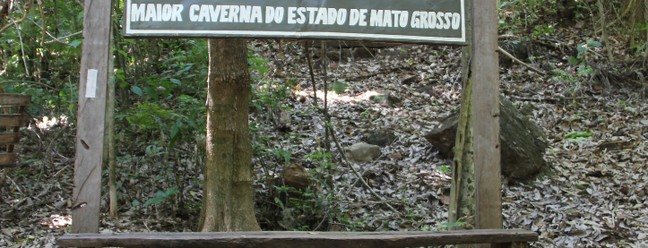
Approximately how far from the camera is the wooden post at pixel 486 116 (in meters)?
4.26

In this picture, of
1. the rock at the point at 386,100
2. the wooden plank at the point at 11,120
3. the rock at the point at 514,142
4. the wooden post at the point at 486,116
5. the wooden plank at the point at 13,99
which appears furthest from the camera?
the rock at the point at 386,100

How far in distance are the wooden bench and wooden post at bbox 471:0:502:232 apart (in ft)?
0.54

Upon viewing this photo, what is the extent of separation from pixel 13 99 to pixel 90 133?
9.72ft

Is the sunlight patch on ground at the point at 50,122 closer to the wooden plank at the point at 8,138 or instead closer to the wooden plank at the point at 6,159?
the wooden plank at the point at 8,138

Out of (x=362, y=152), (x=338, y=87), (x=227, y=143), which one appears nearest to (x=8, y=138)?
(x=227, y=143)

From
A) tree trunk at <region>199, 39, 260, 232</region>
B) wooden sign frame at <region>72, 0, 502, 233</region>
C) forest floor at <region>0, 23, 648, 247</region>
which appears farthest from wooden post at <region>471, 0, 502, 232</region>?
forest floor at <region>0, 23, 648, 247</region>

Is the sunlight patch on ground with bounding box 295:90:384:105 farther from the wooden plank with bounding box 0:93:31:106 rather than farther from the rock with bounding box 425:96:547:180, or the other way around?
the wooden plank with bounding box 0:93:31:106

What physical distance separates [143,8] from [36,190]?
3906mm

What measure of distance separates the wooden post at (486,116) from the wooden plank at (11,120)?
4.48 metres

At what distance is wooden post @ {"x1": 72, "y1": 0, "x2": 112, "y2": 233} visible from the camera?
3.91 meters

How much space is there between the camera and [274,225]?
670cm

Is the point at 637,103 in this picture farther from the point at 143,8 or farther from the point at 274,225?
the point at 143,8

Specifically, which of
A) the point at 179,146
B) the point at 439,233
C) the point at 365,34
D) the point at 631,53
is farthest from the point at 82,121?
the point at 631,53

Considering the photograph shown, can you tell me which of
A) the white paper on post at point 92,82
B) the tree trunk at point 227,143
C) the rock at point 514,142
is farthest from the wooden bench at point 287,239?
the rock at point 514,142
